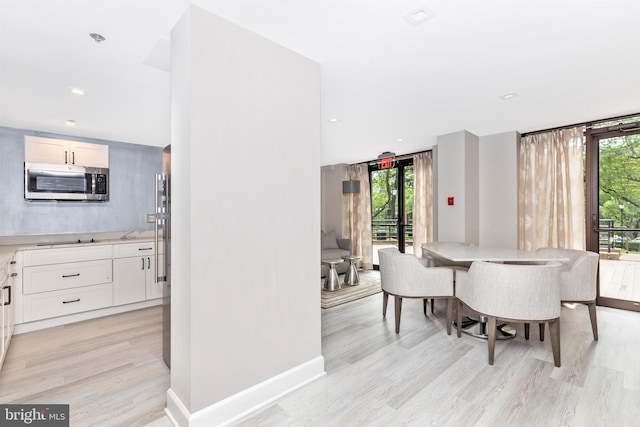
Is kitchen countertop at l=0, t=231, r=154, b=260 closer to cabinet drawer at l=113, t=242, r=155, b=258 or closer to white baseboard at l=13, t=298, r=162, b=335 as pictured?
cabinet drawer at l=113, t=242, r=155, b=258

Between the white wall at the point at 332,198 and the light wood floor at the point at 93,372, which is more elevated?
the white wall at the point at 332,198

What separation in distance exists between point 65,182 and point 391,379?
4434 millimetres

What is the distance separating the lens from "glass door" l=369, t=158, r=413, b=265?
6117 mm

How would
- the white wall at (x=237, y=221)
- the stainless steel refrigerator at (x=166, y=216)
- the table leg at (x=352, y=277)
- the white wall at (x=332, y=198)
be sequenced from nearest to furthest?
the white wall at (x=237, y=221), the stainless steel refrigerator at (x=166, y=216), the table leg at (x=352, y=277), the white wall at (x=332, y=198)

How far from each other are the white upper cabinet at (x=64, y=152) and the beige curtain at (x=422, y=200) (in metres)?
5.07

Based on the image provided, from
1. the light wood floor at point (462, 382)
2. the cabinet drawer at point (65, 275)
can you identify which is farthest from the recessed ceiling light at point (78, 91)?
the light wood floor at point (462, 382)

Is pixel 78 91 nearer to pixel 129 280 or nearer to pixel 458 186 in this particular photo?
pixel 129 280

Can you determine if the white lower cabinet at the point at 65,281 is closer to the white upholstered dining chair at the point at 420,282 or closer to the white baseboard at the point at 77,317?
the white baseboard at the point at 77,317

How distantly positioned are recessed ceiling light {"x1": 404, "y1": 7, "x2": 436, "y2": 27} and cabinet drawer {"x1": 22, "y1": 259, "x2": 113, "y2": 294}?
412 cm

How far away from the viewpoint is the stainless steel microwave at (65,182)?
369 cm

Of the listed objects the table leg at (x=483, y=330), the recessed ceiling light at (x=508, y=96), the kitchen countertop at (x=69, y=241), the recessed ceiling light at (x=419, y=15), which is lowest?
the table leg at (x=483, y=330)

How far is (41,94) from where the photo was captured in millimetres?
2762

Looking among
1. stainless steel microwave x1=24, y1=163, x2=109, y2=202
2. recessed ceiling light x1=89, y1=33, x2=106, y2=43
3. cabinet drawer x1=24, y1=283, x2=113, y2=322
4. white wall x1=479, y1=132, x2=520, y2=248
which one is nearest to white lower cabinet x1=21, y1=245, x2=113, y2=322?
cabinet drawer x1=24, y1=283, x2=113, y2=322

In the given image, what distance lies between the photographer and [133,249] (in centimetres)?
398
